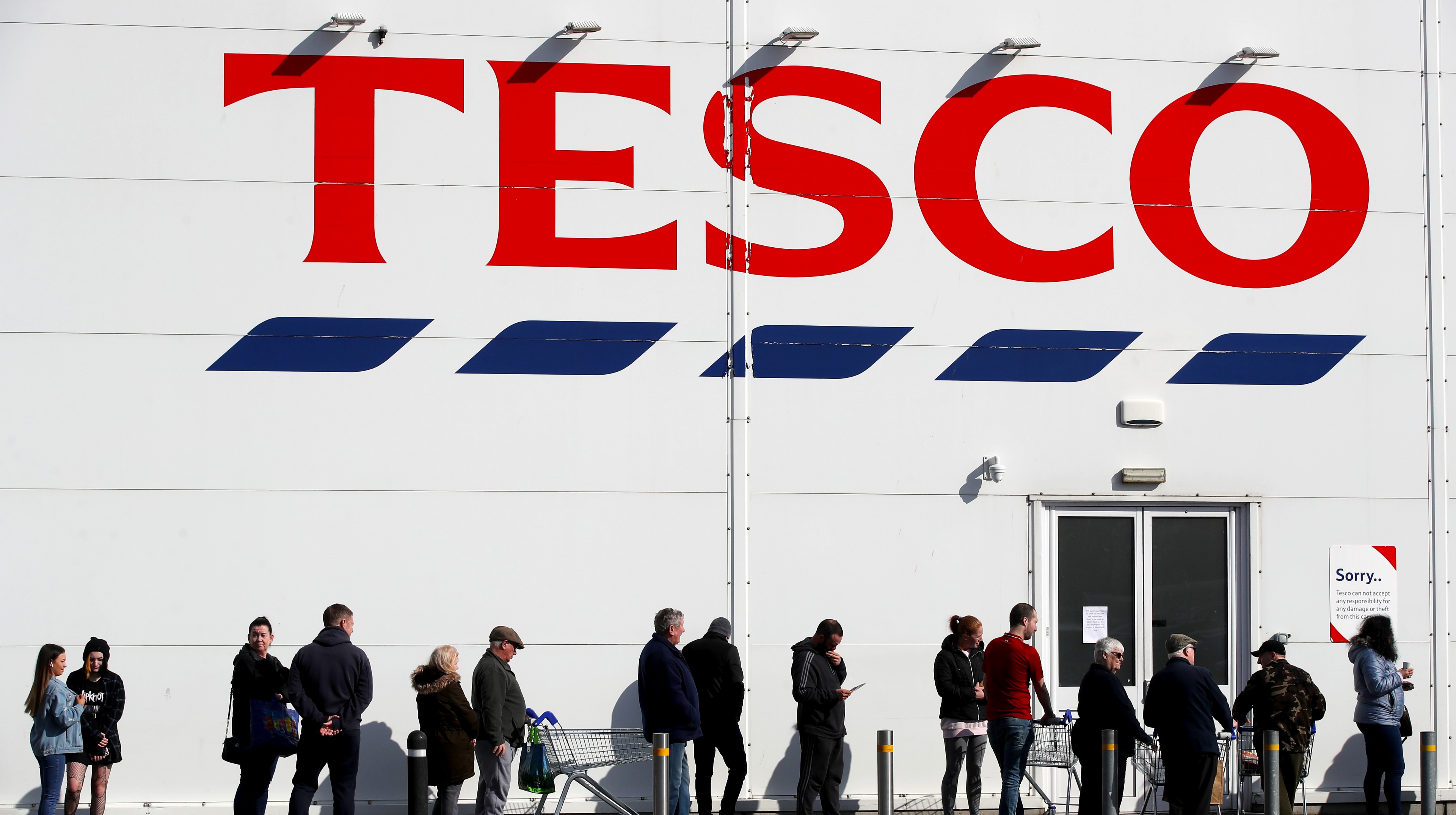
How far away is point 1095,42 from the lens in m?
10.8

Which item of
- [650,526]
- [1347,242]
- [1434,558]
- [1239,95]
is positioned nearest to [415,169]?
[650,526]

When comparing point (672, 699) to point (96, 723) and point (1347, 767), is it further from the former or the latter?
point (1347, 767)

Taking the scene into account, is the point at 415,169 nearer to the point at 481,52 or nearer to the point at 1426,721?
the point at 481,52

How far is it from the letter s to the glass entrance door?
2.77m

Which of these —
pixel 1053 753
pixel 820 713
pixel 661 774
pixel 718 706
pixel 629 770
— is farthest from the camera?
pixel 629 770

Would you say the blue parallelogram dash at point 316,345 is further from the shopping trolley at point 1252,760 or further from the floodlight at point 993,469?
the shopping trolley at point 1252,760

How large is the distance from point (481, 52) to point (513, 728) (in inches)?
208

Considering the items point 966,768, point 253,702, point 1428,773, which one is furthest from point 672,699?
point 1428,773

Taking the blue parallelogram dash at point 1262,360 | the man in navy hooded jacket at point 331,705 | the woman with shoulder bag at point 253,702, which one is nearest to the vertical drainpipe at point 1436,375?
the blue parallelogram dash at point 1262,360

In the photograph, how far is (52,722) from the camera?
894cm

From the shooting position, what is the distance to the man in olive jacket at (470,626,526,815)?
9133 mm

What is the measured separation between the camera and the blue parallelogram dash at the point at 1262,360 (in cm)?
1059

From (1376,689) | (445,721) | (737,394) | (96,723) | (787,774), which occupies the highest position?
(737,394)

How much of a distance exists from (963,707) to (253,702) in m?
5.08
